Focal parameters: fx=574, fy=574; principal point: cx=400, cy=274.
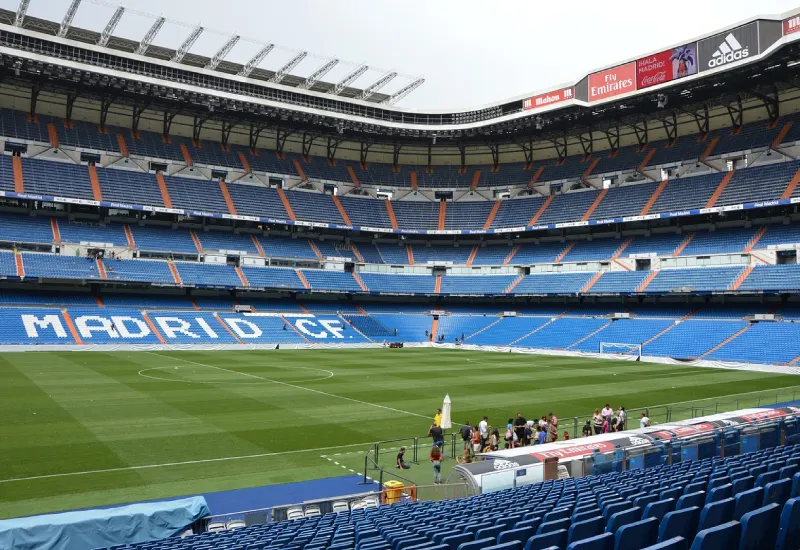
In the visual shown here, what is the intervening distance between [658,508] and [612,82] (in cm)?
5985

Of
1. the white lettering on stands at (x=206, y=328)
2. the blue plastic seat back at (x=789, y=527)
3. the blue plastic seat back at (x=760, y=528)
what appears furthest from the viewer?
the white lettering on stands at (x=206, y=328)

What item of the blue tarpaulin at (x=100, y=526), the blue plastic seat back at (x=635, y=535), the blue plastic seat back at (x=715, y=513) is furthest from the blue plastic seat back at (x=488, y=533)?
the blue tarpaulin at (x=100, y=526)

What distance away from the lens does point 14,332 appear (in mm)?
48562

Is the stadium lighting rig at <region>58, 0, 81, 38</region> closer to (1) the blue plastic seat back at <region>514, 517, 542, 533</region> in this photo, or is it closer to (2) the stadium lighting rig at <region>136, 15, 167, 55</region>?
(2) the stadium lighting rig at <region>136, 15, 167, 55</region>

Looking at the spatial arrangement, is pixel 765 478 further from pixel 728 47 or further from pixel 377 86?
pixel 377 86

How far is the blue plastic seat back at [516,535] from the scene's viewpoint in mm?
5836

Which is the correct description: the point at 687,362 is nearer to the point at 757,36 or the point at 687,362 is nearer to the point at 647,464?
the point at 757,36

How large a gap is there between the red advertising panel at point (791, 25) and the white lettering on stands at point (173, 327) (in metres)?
58.0

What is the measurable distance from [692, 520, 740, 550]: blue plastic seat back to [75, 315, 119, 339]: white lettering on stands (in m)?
55.9

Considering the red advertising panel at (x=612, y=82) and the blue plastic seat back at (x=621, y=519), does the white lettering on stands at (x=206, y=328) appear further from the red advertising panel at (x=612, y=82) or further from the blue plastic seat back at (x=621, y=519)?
the blue plastic seat back at (x=621, y=519)

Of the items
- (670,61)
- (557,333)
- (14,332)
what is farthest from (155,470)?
(670,61)

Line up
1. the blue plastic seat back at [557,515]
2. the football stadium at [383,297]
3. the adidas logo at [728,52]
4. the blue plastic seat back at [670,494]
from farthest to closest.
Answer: the adidas logo at [728,52]
the football stadium at [383,297]
the blue plastic seat back at [670,494]
the blue plastic seat back at [557,515]

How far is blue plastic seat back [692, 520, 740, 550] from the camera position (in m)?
4.13

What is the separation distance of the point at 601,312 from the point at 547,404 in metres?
39.8
